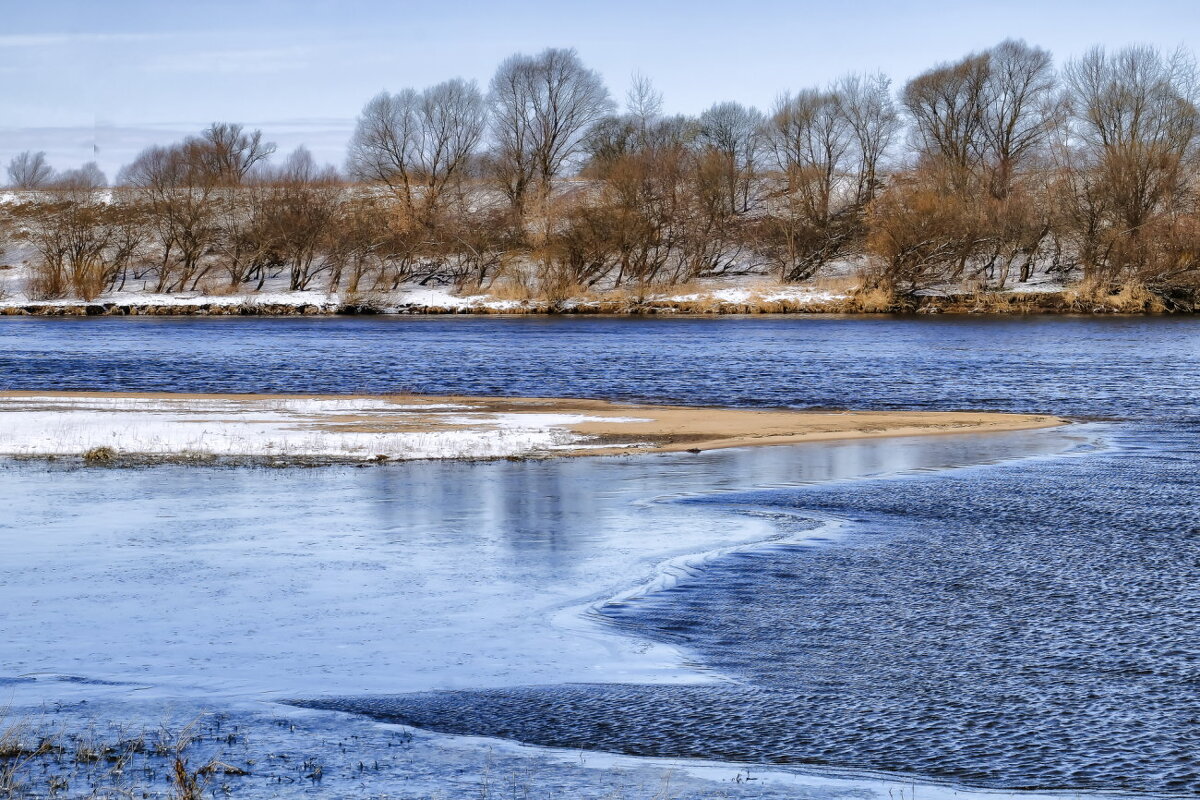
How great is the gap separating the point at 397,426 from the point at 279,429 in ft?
7.64

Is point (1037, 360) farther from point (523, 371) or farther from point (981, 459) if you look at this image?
point (981, 459)

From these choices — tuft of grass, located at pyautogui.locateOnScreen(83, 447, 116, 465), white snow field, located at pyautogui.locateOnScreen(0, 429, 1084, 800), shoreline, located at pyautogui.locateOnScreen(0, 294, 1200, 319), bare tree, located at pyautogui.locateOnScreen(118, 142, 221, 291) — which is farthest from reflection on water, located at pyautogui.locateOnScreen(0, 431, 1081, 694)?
bare tree, located at pyautogui.locateOnScreen(118, 142, 221, 291)

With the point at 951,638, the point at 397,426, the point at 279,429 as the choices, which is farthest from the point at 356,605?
the point at 397,426

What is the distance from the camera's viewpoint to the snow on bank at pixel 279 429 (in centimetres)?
2097

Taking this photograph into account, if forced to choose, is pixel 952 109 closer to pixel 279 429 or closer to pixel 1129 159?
pixel 1129 159

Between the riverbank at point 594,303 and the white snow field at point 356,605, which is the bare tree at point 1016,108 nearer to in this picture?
the riverbank at point 594,303

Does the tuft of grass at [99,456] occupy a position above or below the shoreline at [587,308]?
below

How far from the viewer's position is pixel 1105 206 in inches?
3039

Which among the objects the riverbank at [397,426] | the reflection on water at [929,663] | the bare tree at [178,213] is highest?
the bare tree at [178,213]

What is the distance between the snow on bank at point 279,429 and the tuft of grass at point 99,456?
1.10 feet

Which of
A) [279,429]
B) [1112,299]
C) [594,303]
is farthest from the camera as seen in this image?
[594,303]

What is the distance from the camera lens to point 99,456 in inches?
787

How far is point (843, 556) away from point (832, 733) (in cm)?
519

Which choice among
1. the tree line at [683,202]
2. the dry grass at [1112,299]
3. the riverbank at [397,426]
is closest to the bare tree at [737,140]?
the tree line at [683,202]
